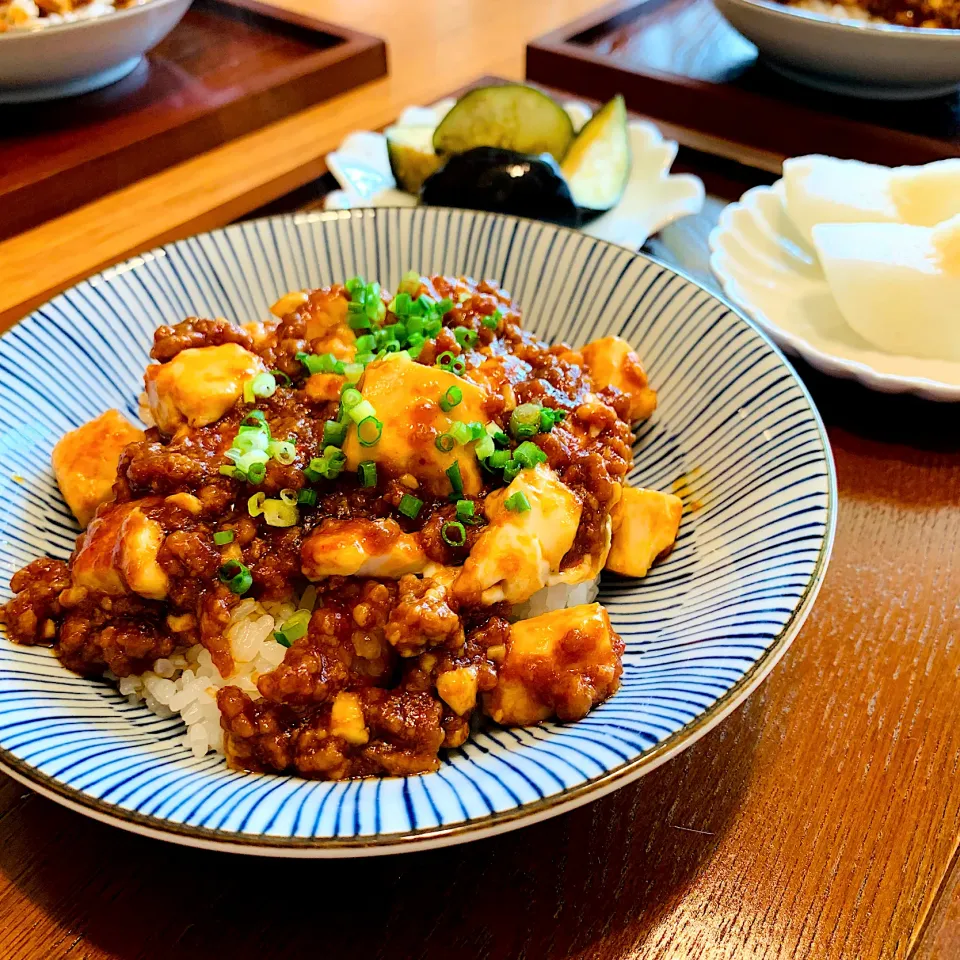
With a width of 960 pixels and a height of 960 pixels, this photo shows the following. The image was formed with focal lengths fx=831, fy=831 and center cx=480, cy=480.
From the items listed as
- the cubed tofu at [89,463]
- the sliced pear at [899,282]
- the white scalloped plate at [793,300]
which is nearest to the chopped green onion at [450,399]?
the cubed tofu at [89,463]

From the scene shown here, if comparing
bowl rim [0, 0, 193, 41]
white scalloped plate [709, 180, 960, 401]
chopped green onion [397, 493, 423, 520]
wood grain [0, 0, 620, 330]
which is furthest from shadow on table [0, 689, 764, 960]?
bowl rim [0, 0, 193, 41]

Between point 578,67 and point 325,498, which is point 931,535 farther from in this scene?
point 578,67

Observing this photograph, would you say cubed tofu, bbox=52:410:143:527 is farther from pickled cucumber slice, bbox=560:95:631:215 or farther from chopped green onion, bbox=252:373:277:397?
pickled cucumber slice, bbox=560:95:631:215

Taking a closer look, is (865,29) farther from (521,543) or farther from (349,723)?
(349,723)

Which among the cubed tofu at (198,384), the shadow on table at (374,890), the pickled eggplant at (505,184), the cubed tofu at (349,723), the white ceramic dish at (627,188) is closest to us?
the shadow on table at (374,890)

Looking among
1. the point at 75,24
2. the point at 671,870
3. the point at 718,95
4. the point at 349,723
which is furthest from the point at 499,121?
the point at 671,870

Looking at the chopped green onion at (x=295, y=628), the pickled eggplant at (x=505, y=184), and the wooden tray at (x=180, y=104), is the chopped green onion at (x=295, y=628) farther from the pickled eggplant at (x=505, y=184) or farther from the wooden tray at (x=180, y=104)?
the wooden tray at (x=180, y=104)
